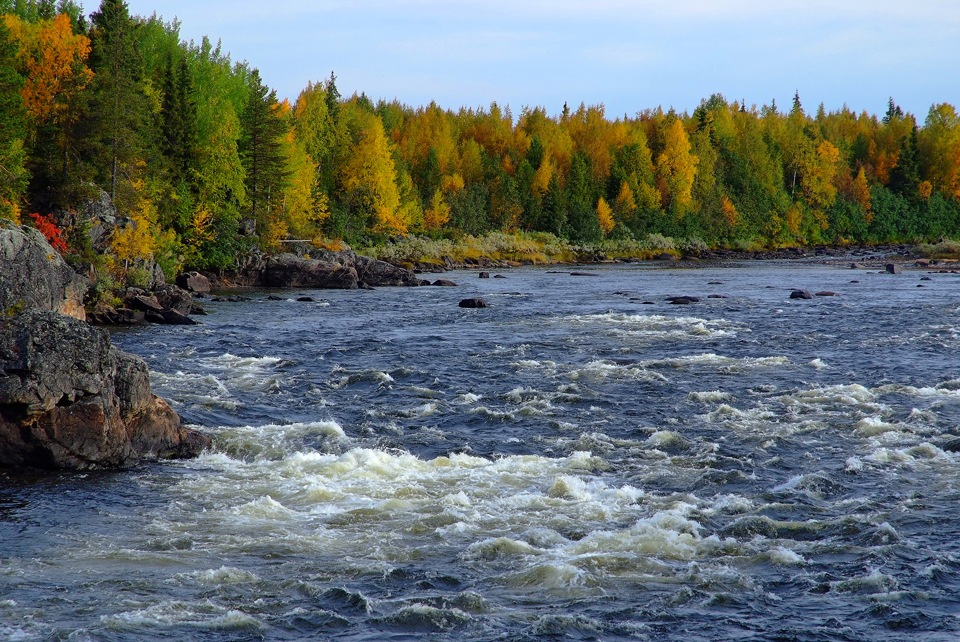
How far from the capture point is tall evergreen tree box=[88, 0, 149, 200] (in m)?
43.2

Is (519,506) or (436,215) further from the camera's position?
(436,215)

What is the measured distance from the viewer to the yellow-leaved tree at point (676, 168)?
4787 inches

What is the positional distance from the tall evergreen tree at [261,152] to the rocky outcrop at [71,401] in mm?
49949

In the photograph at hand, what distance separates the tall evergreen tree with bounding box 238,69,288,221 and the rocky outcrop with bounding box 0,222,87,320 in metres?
36.2

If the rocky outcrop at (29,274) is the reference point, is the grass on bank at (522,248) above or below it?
above

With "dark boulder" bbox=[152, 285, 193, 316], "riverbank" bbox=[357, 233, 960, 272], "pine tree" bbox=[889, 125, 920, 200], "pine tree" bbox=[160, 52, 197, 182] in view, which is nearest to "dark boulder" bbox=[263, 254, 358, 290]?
"pine tree" bbox=[160, 52, 197, 182]

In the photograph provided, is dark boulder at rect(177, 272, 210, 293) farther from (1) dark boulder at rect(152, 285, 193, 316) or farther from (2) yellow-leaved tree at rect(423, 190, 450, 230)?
(2) yellow-leaved tree at rect(423, 190, 450, 230)

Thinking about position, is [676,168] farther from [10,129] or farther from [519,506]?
[519,506]

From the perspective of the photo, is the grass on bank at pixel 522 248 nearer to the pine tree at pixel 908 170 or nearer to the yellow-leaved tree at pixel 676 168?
the yellow-leaved tree at pixel 676 168

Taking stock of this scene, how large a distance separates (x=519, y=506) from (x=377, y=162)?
76713 millimetres

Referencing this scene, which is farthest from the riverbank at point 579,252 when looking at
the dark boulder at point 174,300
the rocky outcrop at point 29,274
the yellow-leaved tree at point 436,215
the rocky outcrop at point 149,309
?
the rocky outcrop at point 29,274

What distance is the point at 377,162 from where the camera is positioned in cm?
8569

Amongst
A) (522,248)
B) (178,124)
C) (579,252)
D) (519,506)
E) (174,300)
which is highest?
(178,124)

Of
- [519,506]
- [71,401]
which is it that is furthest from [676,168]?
[71,401]
